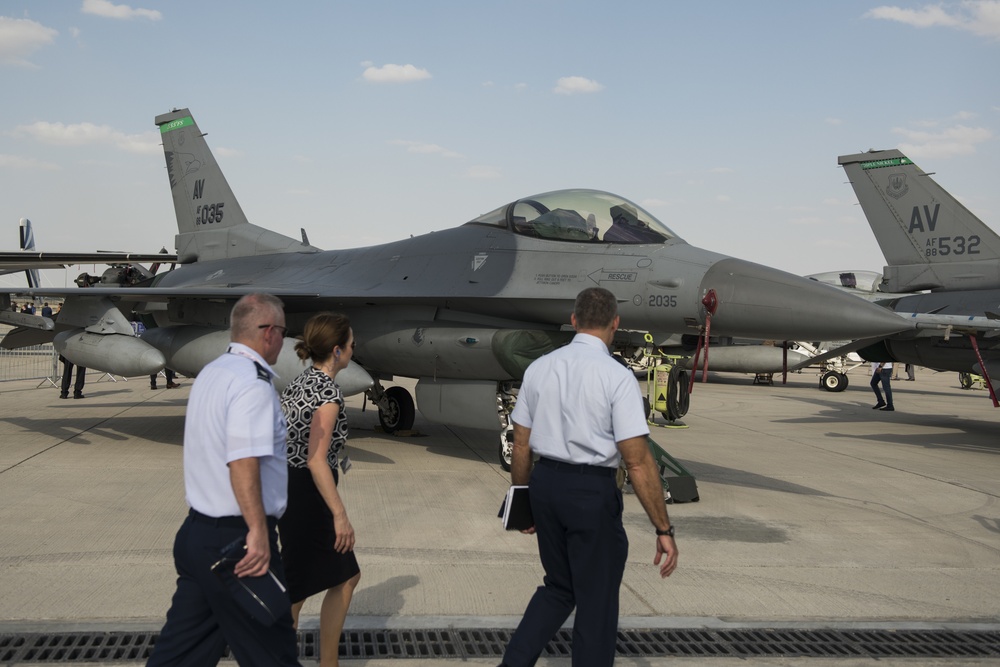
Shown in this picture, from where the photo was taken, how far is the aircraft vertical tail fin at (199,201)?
558 inches

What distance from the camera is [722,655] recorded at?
4.25 m

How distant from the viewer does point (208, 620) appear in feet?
9.74

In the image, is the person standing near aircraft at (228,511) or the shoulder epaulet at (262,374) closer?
the person standing near aircraft at (228,511)

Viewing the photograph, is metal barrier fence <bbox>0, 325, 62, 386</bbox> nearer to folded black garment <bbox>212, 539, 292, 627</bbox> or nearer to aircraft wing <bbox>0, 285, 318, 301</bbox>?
aircraft wing <bbox>0, 285, 318, 301</bbox>

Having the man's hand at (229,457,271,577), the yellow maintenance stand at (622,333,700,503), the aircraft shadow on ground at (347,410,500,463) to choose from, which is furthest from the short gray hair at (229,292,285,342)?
the aircraft shadow on ground at (347,410,500,463)

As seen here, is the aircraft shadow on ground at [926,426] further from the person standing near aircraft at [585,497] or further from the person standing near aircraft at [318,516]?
the person standing near aircraft at [318,516]

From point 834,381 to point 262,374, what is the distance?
23.6 m

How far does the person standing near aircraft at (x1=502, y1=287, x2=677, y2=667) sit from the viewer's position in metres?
3.35

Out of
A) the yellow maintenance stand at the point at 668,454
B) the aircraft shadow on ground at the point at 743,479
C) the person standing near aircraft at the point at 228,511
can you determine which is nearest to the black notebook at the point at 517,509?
the person standing near aircraft at the point at 228,511

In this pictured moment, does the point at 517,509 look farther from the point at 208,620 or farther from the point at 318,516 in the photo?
the point at 208,620

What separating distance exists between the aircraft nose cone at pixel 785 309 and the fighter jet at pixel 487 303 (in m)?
0.01

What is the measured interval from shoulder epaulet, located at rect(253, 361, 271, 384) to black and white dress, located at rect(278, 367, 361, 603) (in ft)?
2.16

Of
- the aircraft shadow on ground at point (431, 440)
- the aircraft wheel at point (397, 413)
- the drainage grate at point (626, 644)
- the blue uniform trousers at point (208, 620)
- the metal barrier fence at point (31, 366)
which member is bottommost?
the metal barrier fence at point (31, 366)

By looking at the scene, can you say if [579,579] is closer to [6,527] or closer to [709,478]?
[6,527]
